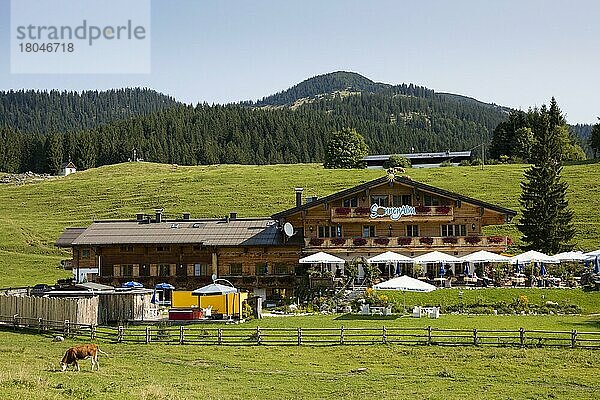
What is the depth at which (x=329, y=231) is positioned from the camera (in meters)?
56.8

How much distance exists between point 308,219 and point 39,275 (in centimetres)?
2417

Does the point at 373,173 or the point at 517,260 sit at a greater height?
the point at 373,173

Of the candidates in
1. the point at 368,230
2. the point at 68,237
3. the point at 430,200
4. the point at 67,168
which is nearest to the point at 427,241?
the point at 430,200

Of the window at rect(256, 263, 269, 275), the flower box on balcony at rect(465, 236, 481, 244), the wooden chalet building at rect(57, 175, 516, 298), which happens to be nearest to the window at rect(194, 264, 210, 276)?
the wooden chalet building at rect(57, 175, 516, 298)

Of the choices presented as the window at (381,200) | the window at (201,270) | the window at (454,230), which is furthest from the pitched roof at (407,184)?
the window at (201,270)

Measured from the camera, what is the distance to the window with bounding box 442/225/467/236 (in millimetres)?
56219

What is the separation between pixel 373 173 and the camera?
109 metres

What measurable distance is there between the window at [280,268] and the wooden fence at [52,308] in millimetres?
18344

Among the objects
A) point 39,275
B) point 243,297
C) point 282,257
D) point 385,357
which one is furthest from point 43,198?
point 385,357

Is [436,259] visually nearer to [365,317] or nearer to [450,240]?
[450,240]

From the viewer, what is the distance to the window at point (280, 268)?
55406 mm

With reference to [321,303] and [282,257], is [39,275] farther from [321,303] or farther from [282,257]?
[321,303]

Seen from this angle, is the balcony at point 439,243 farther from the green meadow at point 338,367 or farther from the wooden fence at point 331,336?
the wooden fence at point 331,336

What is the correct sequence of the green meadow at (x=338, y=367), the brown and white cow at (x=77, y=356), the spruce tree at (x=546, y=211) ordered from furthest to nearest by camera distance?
the spruce tree at (x=546, y=211)
the brown and white cow at (x=77, y=356)
the green meadow at (x=338, y=367)
